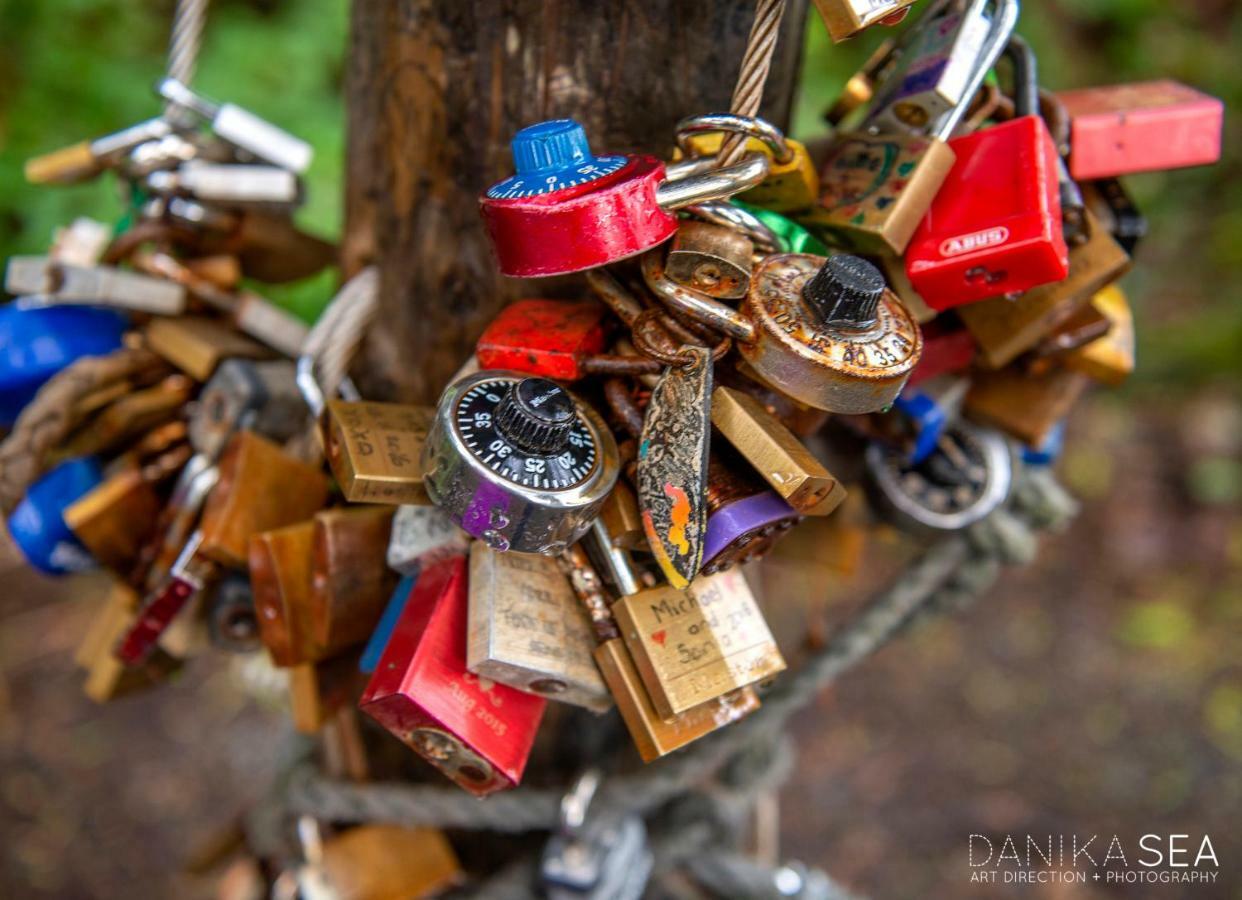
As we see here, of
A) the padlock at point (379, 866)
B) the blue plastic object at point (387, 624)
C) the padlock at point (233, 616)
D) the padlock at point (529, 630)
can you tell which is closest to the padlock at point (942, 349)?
the padlock at point (529, 630)

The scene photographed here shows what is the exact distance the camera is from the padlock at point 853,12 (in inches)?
30.6

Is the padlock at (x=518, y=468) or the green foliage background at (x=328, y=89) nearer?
the padlock at (x=518, y=468)

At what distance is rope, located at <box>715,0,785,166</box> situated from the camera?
0.82m

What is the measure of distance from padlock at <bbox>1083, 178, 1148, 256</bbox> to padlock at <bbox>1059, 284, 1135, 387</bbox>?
0.25 feet

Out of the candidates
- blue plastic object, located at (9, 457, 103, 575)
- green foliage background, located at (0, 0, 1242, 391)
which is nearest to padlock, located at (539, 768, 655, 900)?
blue plastic object, located at (9, 457, 103, 575)

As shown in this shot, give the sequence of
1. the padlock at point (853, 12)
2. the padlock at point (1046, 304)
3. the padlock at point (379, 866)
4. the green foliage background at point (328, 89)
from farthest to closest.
Result: the green foliage background at point (328, 89)
the padlock at point (379, 866)
the padlock at point (1046, 304)
the padlock at point (853, 12)

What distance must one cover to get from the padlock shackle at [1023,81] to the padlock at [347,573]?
81cm

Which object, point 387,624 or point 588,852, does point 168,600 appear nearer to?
point 387,624

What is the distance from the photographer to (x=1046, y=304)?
1.01m

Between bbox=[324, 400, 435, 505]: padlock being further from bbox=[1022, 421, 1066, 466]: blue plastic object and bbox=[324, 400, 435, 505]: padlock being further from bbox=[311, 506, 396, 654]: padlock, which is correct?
bbox=[1022, 421, 1066, 466]: blue plastic object

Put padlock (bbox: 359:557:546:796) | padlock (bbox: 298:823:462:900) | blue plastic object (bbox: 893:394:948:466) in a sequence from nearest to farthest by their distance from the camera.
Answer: padlock (bbox: 359:557:546:796) → blue plastic object (bbox: 893:394:948:466) → padlock (bbox: 298:823:462:900)

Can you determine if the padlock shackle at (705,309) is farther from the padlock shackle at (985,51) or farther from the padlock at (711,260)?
the padlock shackle at (985,51)

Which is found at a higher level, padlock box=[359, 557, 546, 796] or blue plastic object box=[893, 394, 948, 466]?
blue plastic object box=[893, 394, 948, 466]

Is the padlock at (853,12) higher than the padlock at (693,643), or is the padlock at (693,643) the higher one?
the padlock at (853,12)
